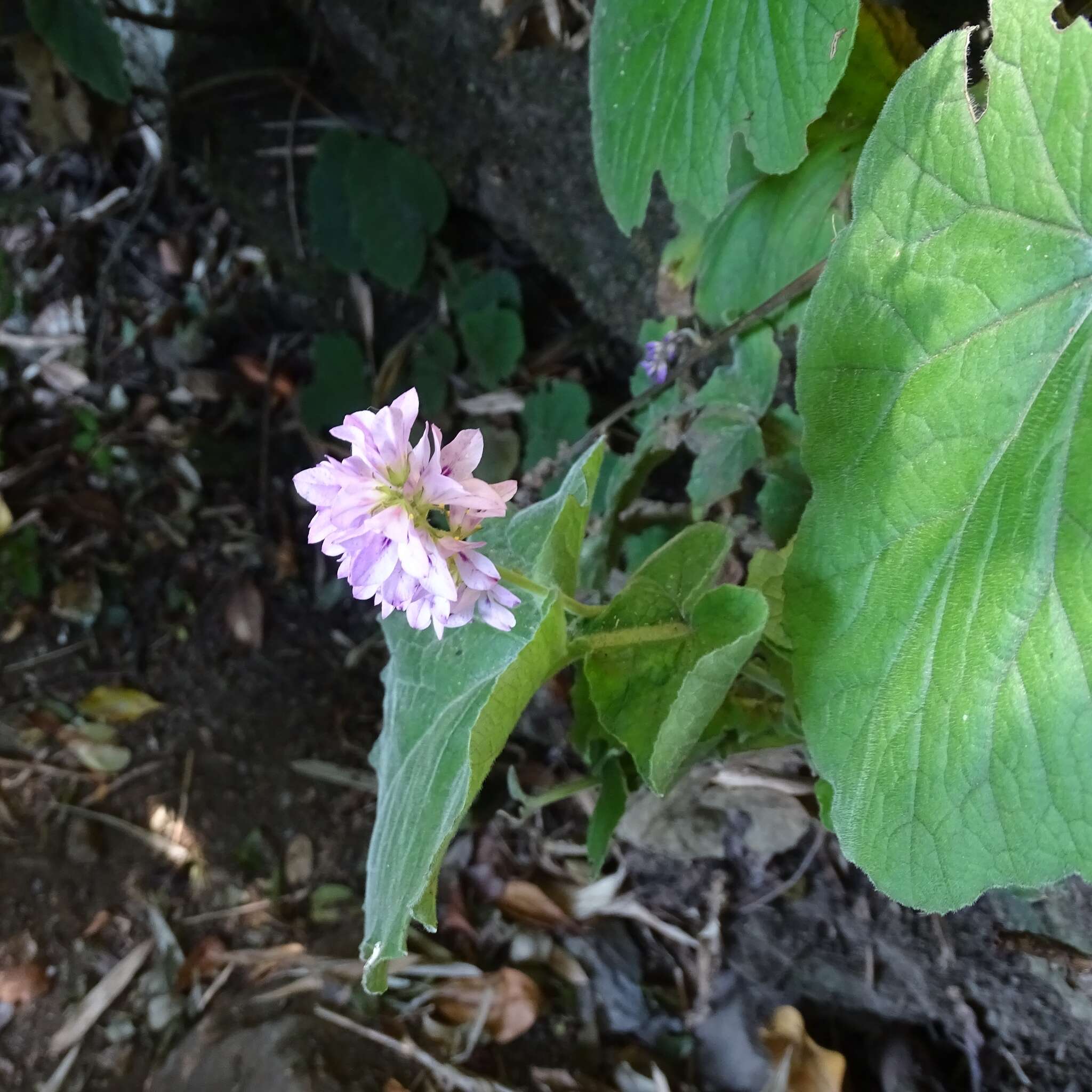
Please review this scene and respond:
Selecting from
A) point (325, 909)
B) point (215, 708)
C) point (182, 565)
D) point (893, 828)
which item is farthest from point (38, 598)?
point (893, 828)

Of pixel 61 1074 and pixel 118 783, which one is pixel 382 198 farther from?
pixel 61 1074

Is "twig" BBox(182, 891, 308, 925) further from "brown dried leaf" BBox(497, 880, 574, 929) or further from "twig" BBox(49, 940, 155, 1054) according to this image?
"brown dried leaf" BBox(497, 880, 574, 929)

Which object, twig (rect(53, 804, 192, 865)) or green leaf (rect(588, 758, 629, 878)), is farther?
twig (rect(53, 804, 192, 865))

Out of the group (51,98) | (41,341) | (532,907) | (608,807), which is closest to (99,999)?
(532,907)

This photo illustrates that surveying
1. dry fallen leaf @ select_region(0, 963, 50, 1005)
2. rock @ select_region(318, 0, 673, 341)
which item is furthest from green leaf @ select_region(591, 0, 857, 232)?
dry fallen leaf @ select_region(0, 963, 50, 1005)

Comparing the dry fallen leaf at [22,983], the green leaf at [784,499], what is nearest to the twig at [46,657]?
the dry fallen leaf at [22,983]

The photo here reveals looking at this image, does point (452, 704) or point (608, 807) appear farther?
point (608, 807)

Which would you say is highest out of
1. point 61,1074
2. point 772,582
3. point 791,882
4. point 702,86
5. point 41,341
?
point 702,86
